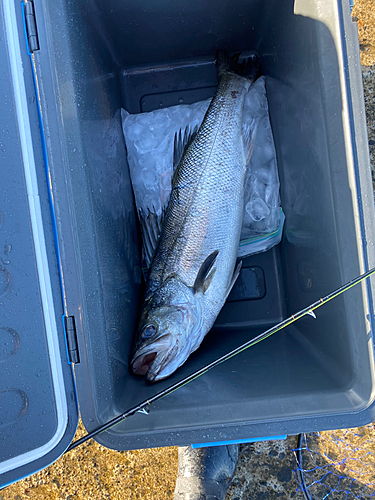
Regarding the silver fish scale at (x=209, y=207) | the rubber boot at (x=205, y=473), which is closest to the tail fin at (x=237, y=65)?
the silver fish scale at (x=209, y=207)

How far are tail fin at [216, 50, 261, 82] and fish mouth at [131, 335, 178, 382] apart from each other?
3.91 feet

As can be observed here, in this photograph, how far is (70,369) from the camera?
0.86 metres

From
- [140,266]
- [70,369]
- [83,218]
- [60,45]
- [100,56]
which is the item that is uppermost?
[100,56]

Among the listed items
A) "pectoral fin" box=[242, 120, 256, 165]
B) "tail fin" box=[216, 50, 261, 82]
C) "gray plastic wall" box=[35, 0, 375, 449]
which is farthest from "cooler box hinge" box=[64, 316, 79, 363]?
"tail fin" box=[216, 50, 261, 82]

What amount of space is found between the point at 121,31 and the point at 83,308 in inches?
46.8

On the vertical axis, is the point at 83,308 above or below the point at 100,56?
below

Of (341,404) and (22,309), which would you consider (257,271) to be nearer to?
(341,404)

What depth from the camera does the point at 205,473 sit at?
1350 millimetres

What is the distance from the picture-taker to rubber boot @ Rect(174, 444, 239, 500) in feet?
4.42

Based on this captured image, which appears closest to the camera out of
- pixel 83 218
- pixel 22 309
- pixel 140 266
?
pixel 22 309

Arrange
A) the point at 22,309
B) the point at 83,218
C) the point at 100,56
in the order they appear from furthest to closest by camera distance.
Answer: the point at 100,56
the point at 83,218
the point at 22,309

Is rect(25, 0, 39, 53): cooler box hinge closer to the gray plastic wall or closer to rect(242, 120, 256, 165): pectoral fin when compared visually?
the gray plastic wall

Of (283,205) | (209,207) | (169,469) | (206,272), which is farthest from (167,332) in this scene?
(169,469)

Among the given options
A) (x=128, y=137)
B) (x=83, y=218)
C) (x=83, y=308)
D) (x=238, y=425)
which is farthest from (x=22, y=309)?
(x=128, y=137)
